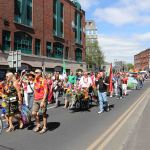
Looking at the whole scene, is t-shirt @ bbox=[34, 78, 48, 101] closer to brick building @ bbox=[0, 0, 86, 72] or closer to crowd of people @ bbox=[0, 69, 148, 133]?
crowd of people @ bbox=[0, 69, 148, 133]

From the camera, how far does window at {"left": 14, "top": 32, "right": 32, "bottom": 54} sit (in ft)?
135

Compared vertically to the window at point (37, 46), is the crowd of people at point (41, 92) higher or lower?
lower

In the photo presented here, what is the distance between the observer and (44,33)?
48.8 metres

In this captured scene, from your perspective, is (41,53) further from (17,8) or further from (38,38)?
(17,8)

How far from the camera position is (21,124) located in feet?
39.3

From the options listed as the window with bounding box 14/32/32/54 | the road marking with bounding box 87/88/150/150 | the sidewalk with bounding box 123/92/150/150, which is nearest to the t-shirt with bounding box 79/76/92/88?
the road marking with bounding box 87/88/150/150

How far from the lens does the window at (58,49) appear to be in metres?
52.4

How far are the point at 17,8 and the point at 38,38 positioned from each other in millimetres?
6339

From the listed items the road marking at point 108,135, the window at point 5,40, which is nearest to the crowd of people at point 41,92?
the road marking at point 108,135

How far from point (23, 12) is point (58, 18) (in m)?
12.1

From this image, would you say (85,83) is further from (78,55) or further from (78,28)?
(78,28)

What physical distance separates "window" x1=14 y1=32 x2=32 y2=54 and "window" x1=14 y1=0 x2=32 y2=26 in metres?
1.35

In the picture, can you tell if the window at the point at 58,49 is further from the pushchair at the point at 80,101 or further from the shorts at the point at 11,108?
the shorts at the point at 11,108

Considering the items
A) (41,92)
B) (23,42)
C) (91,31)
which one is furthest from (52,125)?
(91,31)
